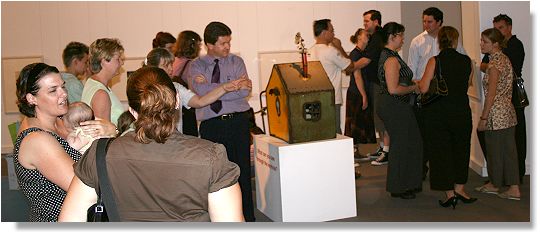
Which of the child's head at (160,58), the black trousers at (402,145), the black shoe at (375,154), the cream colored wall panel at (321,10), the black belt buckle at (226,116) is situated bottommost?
the black shoe at (375,154)

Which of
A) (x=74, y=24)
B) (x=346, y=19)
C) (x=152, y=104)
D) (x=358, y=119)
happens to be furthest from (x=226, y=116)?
(x=74, y=24)

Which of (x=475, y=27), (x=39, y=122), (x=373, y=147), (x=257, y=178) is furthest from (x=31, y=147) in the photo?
(x=373, y=147)

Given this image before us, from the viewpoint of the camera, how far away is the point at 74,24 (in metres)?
8.91

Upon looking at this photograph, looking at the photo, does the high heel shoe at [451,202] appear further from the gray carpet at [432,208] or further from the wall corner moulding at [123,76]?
the wall corner moulding at [123,76]

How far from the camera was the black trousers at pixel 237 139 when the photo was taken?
571cm

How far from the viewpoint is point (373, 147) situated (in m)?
8.77

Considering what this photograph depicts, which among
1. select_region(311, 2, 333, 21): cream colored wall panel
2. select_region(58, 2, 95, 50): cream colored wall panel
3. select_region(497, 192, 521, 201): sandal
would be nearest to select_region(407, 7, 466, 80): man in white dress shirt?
select_region(497, 192, 521, 201): sandal

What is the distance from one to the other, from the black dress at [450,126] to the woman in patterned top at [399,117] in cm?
18

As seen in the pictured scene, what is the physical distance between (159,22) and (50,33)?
1190 mm

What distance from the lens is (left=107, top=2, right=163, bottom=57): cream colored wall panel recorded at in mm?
8867

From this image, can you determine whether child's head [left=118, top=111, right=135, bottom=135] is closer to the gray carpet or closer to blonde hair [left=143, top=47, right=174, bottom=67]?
blonde hair [left=143, top=47, right=174, bottom=67]

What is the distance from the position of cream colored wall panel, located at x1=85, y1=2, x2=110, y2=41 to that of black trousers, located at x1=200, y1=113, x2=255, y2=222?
11.5ft

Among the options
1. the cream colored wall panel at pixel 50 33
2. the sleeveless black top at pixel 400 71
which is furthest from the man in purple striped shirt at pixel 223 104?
the cream colored wall panel at pixel 50 33

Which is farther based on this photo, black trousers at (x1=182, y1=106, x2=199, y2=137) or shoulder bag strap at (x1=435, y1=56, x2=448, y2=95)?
black trousers at (x1=182, y1=106, x2=199, y2=137)
